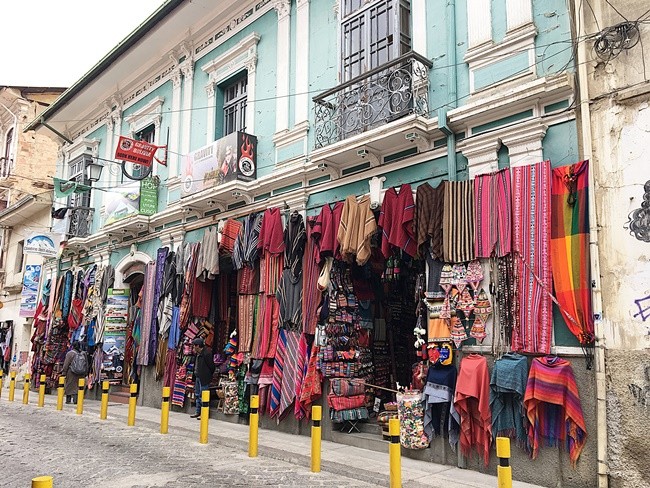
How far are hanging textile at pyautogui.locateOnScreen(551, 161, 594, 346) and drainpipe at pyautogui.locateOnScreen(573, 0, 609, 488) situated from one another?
0.09 meters

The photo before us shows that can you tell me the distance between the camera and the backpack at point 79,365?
48.2ft

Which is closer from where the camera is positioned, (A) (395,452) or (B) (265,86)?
(A) (395,452)

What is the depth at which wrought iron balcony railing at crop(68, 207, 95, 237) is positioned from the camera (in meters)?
17.9

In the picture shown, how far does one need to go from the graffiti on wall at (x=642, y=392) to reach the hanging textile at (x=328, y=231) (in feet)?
14.9

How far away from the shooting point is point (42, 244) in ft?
59.1

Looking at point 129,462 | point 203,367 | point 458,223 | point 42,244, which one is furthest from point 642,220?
point 42,244

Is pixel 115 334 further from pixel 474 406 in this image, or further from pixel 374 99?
pixel 474 406

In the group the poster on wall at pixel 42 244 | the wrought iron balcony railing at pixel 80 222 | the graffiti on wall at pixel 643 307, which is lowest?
the graffiti on wall at pixel 643 307

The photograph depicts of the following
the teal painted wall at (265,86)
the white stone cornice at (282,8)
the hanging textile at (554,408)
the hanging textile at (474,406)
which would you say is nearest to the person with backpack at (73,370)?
the teal painted wall at (265,86)

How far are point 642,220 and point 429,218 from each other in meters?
2.61

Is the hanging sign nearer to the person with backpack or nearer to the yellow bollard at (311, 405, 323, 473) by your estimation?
the person with backpack

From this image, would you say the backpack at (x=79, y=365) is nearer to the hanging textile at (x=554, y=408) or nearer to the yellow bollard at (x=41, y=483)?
the hanging textile at (x=554, y=408)

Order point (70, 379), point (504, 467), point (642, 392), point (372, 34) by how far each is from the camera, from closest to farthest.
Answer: point (504, 467)
point (642, 392)
point (372, 34)
point (70, 379)

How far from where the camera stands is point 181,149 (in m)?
14.2
